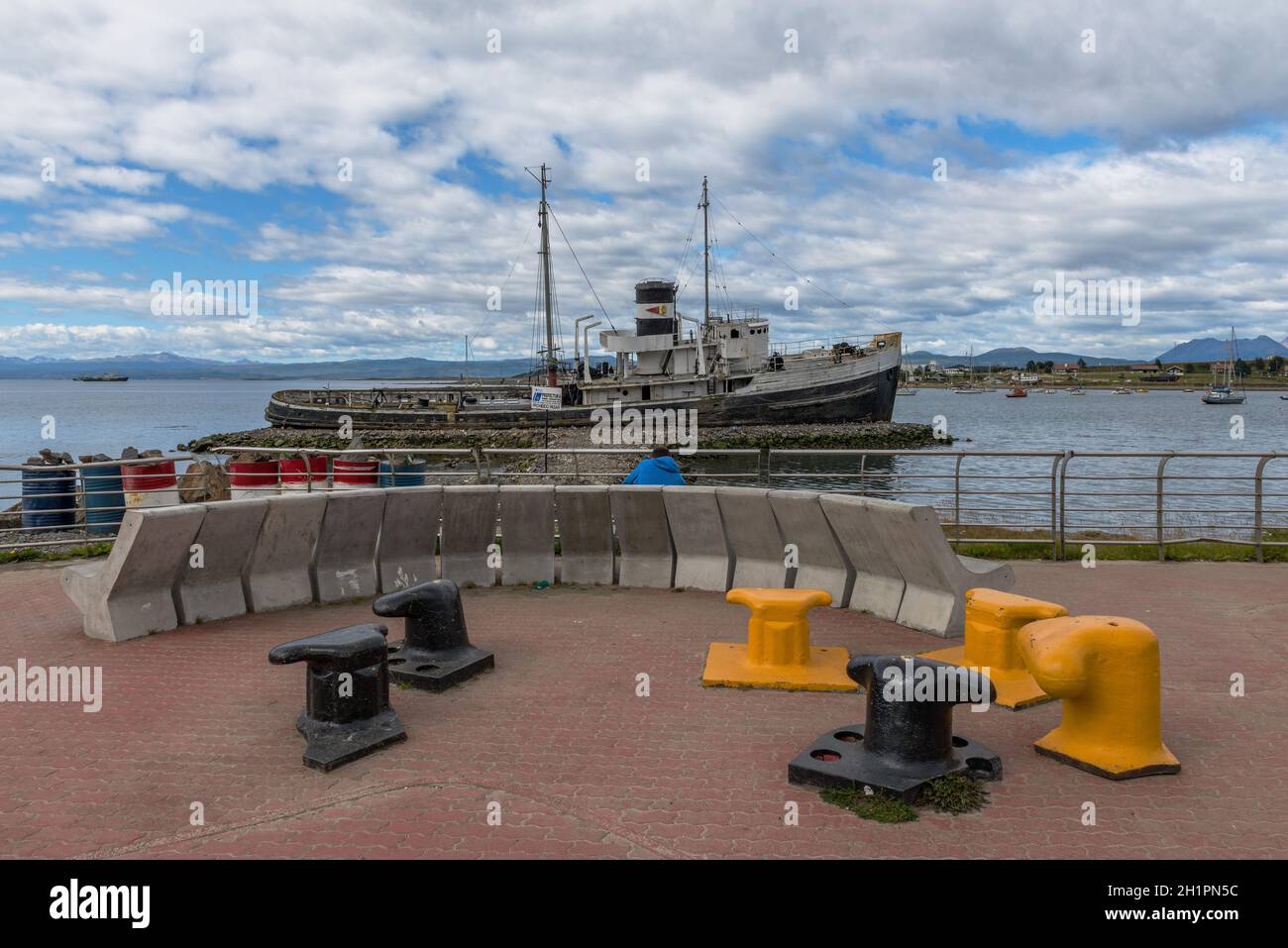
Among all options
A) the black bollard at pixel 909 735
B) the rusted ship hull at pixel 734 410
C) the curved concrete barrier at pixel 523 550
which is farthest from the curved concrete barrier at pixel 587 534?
the rusted ship hull at pixel 734 410

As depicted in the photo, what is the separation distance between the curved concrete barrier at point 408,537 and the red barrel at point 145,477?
19.3ft

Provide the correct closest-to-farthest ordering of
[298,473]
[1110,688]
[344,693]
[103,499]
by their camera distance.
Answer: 1. [1110,688]
2. [344,693]
3. [298,473]
4. [103,499]

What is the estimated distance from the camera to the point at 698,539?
9.09m

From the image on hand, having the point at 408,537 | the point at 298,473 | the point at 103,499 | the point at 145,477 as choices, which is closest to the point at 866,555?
the point at 408,537

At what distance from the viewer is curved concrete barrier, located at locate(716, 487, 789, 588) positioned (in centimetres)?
867

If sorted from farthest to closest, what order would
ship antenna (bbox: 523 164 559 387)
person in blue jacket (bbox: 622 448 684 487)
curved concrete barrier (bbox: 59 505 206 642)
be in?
1. ship antenna (bbox: 523 164 559 387)
2. person in blue jacket (bbox: 622 448 684 487)
3. curved concrete barrier (bbox: 59 505 206 642)

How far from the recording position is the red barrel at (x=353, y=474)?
47.2 feet

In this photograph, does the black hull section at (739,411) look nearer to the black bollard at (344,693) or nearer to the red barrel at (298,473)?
the red barrel at (298,473)

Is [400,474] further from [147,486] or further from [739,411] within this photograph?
[739,411]

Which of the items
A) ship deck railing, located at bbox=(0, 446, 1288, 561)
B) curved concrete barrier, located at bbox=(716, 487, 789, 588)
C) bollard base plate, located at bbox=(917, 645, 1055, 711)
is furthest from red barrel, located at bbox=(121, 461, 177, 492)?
bollard base plate, located at bbox=(917, 645, 1055, 711)

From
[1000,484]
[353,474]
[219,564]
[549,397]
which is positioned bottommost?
[1000,484]

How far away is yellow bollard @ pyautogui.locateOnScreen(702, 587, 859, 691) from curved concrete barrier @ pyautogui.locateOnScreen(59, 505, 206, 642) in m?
4.73

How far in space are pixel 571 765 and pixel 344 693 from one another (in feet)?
4.87
